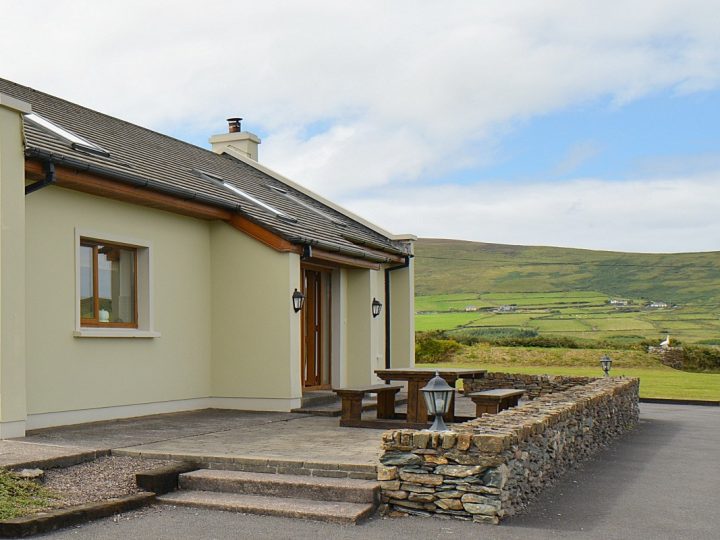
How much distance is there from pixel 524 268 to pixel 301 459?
311ft

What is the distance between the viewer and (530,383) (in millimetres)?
18672

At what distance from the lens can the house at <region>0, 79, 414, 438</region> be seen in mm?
10148

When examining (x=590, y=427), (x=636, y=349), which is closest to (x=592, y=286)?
(x=636, y=349)

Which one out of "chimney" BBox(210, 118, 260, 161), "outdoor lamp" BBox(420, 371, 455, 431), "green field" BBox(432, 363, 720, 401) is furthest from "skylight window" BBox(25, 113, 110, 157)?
"green field" BBox(432, 363, 720, 401)

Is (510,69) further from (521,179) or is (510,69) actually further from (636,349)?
(521,179)

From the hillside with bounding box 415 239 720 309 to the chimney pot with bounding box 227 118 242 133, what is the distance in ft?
204

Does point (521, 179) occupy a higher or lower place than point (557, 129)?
higher

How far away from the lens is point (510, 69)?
13078 millimetres

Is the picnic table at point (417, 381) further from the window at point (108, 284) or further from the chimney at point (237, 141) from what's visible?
the chimney at point (237, 141)

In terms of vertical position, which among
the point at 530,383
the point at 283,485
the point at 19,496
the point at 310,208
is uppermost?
the point at 310,208

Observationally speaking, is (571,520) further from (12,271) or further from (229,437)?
(12,271)

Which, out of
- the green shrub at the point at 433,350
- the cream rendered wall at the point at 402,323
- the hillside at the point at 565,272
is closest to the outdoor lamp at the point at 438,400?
the cream rendered wall at the point at 402,323

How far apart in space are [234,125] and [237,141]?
0.61 meters

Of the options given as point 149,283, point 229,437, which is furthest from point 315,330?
point 229,437
